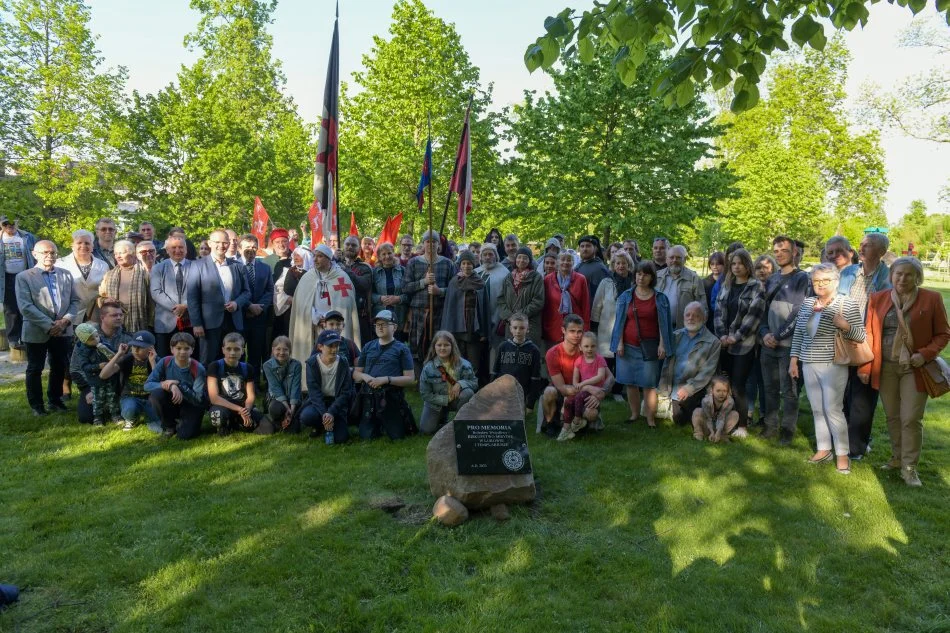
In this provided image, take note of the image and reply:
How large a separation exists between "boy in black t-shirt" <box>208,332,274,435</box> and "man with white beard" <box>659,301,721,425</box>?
15.1ft

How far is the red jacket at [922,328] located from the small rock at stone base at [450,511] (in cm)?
394

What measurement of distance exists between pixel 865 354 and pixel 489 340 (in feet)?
14.8

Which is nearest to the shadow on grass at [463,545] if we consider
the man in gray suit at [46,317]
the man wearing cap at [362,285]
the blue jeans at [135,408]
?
the blue jeans at [135,408]

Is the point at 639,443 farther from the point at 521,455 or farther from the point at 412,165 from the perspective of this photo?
the point at 412,165

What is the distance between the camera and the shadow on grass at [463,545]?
143 inches

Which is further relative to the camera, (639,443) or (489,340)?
(489,340)

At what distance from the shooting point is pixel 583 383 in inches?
271

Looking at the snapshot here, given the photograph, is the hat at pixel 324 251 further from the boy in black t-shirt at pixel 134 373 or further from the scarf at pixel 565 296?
the scarf at pixel 565 296

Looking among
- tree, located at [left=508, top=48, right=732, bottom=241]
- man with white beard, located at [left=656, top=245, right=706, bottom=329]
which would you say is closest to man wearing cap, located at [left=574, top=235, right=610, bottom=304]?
man with white beard, located at [left=656, top=245, right=706, bottom=329]

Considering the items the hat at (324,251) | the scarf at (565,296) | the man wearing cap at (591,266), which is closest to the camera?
the hat at (324,251)

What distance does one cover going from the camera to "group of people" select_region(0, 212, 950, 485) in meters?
5.95

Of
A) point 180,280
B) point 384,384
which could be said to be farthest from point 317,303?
point 384,384

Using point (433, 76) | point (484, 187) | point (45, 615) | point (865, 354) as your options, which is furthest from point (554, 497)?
point (433, 76)

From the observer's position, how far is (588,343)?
7.00 metres
